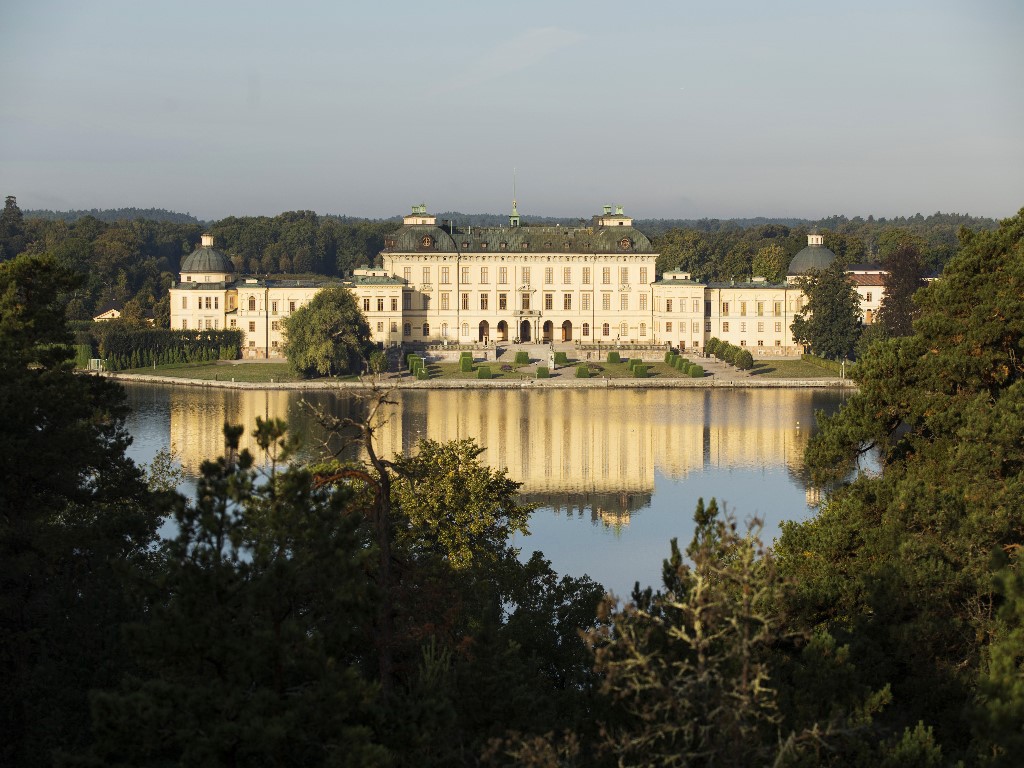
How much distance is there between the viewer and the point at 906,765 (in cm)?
1107

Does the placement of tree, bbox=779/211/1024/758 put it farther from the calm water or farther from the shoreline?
the shoreline

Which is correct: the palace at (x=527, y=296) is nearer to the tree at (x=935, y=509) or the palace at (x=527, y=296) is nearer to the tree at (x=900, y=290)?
the tree at (x=900, y=290)

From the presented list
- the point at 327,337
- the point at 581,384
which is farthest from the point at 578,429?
the point at 327,337

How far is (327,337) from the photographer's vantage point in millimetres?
58844

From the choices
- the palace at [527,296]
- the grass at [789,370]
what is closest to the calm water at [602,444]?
the grass at [789,370]

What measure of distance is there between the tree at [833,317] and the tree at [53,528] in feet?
155

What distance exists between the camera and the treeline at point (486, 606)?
Result: 32.5 ft

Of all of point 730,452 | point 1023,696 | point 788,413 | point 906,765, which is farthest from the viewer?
point 788,413

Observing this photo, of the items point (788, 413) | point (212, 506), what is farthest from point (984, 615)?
point (788, 413)

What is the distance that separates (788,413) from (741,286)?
22445 millimetres

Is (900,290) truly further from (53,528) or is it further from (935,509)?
(53,528)

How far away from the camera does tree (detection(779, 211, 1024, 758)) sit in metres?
13.9

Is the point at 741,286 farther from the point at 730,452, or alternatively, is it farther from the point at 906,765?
the point at 906,765

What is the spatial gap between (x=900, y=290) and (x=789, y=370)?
6323 mm
